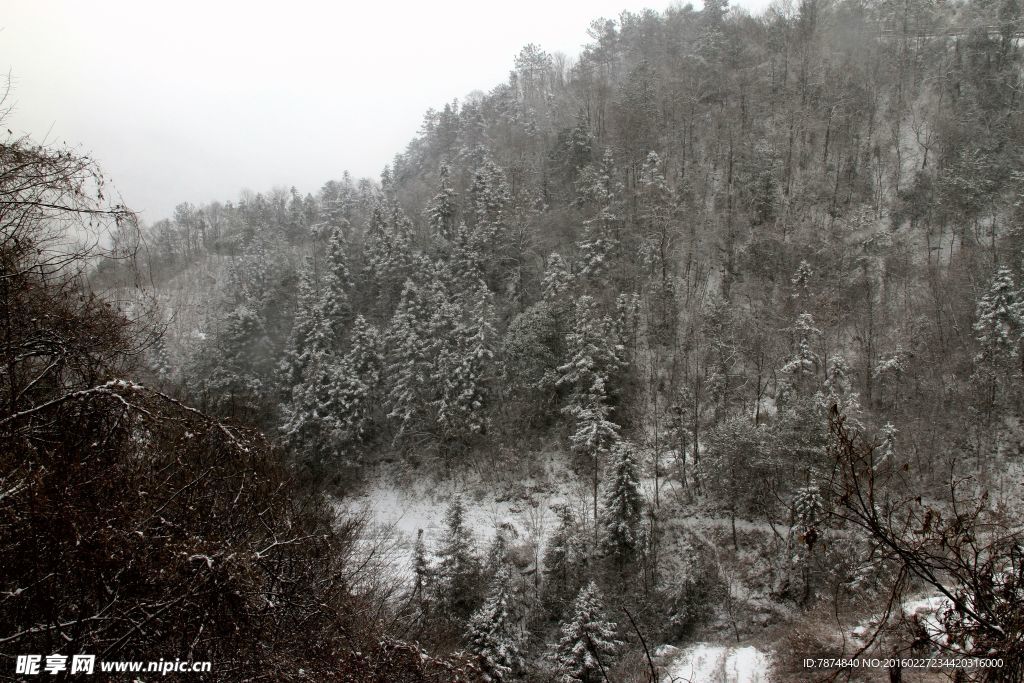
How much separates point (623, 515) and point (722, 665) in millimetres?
7852

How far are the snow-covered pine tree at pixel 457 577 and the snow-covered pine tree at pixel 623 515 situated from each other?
5.64 m

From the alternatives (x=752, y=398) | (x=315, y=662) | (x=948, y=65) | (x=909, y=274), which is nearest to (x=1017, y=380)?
(x=909, y=274)

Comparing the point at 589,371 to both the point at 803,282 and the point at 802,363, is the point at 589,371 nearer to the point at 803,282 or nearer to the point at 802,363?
the point at 802,363

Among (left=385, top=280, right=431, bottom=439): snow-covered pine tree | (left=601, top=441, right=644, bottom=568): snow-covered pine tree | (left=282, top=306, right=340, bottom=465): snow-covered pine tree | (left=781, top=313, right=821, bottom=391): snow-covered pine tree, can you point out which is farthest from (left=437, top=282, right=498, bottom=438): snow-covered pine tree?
(left=781, top=313, right=821, bottom=391): snow-covered pine tree

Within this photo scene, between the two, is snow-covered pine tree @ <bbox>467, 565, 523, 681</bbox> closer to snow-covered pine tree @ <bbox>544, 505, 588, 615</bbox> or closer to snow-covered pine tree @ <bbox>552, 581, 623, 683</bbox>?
snow-covered pine tree @ <bbox>552, 581, 623, 683</bbox>

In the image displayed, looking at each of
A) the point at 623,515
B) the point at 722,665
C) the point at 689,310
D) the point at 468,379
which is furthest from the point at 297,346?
the point at 722,665

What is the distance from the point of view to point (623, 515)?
2177 cm

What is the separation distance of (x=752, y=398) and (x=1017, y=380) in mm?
11220

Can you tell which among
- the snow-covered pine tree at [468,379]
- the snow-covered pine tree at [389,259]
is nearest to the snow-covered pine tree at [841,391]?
the snow-covered pine tree at [468,379]

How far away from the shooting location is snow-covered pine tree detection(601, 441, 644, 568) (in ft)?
70.8

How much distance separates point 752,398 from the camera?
28.8 metres

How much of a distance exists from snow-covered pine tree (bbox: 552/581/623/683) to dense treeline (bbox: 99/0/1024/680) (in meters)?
0.15

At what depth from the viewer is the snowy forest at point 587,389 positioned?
129 inches

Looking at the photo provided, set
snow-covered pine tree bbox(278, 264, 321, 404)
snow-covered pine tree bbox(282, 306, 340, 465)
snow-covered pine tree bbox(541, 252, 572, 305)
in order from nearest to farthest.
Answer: snow-covered pine tree bbox(282, 306, 340, 465) < snow-covered pine tree bbox(541, 252, 572, 305) < snow-covered pine tree bbox(278, 264, 321, 404)
